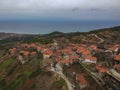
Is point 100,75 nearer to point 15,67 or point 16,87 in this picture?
point 16,87

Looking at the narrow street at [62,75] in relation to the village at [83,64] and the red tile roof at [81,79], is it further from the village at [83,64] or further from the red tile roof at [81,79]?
the red tile roof at [81,79]

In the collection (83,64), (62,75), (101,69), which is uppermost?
(101,69)

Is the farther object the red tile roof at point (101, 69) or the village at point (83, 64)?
the red tile roof at point (101, 69)

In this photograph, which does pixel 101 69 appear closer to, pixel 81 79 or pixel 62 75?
pixel 81 79

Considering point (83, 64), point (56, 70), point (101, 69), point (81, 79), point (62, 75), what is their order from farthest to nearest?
point (83, 64)
point (56, 70)
point (62, 75)
point (101, 69)
point (81, 79)

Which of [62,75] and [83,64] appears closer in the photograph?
[62,75]

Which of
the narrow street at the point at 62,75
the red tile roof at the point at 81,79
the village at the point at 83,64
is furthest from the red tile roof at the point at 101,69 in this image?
the narrow street at the point at 62,75

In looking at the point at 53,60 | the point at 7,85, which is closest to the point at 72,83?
the point at 53,60

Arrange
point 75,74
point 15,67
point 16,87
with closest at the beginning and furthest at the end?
point 75,74 < point 16,87 < point 15,67

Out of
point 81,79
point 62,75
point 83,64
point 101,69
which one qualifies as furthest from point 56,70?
point 101,69

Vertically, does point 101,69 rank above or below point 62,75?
above

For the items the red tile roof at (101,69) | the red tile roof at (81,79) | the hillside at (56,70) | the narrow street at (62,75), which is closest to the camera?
the narrow street at (62,75)
